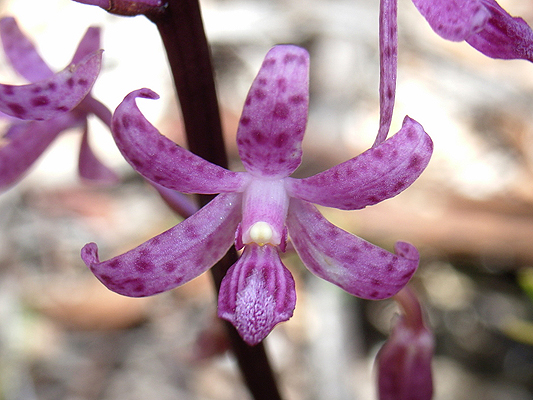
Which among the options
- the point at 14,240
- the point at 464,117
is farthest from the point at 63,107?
the point at 464,117

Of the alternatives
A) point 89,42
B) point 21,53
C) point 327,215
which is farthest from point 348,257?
point 327,215

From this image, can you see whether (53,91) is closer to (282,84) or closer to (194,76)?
(194,76)

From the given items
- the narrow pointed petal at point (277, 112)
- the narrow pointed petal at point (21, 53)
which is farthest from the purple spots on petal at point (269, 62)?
the narrow pointed petal at point (21, 53)

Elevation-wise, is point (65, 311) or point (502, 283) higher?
point (502, 283)

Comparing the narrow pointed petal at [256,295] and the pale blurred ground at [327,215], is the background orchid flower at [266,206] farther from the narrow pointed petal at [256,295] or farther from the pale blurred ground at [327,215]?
the pale blurred ground at [327,215]

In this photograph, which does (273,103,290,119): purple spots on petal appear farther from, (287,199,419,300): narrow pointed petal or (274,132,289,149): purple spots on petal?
(287,199,419,300): narrow pointed petal

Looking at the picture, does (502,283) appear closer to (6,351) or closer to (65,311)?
(65,311)
